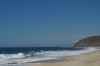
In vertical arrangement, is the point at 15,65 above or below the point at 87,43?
below

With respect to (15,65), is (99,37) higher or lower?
higher

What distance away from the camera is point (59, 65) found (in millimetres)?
18297

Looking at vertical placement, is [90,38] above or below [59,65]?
above

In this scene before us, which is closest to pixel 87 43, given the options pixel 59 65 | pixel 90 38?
pixel 90 38

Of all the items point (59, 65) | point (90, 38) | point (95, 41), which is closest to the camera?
point (59, 65)

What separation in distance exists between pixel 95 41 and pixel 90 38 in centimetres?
1024

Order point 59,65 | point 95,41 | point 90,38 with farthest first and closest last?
point 90,38 < point 95,41 < point 59,65

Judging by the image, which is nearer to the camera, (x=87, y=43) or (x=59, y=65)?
(x=59, y=65)

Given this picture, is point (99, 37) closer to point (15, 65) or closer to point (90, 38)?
point (90, 38)

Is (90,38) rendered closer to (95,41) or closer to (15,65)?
(95,41)

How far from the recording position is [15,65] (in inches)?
746

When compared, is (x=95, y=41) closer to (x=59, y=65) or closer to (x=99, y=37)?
(x=99, y=37)

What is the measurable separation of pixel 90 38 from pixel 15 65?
138 metres

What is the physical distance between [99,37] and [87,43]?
9.16 metres
